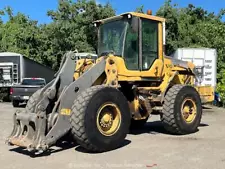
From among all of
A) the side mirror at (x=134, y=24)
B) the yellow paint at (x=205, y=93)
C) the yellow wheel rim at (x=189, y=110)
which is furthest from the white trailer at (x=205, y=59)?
the side mirror at (x=134, y=24)

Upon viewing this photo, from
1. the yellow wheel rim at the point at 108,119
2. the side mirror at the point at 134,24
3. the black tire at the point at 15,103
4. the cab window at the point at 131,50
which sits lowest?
the black tire at the point at 15,103

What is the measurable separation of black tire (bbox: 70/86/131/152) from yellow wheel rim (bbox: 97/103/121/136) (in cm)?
9

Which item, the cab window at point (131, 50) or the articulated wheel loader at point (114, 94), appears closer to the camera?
the articulated wheel loader at point (114, 94)

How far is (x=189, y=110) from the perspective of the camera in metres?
10.3

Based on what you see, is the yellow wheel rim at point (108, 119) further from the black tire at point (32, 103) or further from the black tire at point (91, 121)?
the black tire at point (32, 103)

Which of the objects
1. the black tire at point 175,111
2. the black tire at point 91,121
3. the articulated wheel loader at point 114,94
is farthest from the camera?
the black tire at point 175,111

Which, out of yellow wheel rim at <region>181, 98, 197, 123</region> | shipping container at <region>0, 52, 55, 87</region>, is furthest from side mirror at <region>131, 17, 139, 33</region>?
shipping container at <region>0, 52, 55, 87</region>

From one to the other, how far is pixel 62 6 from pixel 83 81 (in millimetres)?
25858

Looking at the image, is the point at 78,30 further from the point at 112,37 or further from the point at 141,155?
the point at 141,155

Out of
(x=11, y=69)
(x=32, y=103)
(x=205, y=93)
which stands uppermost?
(x=11, y=69)

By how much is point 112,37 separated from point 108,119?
2589 mm

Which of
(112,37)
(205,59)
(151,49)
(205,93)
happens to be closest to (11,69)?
(205,59)

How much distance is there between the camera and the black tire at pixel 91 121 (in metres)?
7.49

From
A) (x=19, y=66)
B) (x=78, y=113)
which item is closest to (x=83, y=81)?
(x=78, y=113)
